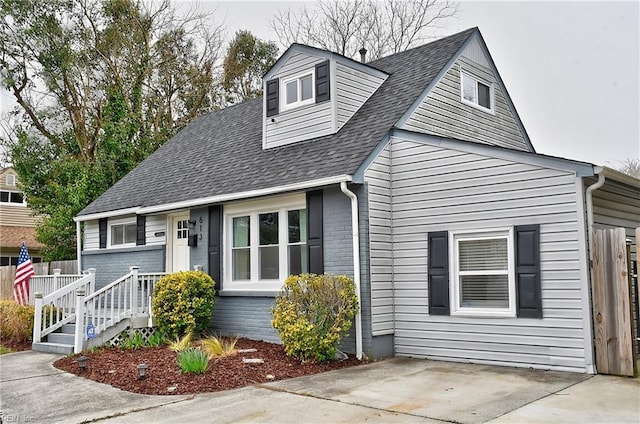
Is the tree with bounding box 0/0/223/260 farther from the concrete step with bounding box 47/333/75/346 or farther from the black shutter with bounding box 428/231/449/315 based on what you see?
the black shutter with bounding box 428/231/449/315

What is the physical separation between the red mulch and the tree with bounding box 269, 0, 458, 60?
1875 cm

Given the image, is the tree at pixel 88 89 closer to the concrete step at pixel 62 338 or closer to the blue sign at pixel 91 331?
Answer: the concrete step at pixel 62 338

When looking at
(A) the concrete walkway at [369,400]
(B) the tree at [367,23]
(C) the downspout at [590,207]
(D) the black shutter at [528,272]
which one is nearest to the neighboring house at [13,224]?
(B) the tree at [367,23]

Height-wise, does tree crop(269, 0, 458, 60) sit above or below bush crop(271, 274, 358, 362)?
above

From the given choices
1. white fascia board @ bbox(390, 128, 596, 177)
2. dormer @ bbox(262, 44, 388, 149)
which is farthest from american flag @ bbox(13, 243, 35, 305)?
white fascia board @ bbox(390, 128, 596, 177)

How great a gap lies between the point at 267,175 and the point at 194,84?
58.1 ft

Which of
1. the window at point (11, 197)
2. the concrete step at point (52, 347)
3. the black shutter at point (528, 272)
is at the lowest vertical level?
the concrete step at point (52, 347)

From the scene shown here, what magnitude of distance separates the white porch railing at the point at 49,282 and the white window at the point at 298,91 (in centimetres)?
594

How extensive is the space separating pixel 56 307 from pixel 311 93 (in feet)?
22.5

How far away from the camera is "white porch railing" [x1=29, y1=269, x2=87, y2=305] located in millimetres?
12867

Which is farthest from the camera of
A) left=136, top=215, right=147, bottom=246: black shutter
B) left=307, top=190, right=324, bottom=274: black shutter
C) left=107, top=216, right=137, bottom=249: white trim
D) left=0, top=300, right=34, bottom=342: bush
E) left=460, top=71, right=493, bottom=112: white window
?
left=107, top=216, right=137, bottom=249: white trim

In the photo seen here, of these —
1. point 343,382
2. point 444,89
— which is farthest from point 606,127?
point 343,382

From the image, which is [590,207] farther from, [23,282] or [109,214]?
[23,282]

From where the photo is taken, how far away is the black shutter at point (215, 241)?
1146 cm
